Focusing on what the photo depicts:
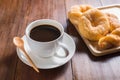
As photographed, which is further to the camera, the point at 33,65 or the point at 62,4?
the point at 62,4

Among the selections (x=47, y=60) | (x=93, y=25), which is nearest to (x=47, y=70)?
(x=47, y=60)

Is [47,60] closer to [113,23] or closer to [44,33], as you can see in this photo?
[44,33]

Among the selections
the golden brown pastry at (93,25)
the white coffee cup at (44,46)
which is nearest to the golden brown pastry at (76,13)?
the golden brown pastry at (93,25)

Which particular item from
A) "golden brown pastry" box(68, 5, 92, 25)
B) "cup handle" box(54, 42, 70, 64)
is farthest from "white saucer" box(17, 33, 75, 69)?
"golden brown pastry" box(68, 5, 92, 25)

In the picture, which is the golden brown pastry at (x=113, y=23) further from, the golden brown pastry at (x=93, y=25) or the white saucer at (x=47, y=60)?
the white saucer at (x=47, y=60)

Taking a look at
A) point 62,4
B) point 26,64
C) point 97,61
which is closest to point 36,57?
point 26,64

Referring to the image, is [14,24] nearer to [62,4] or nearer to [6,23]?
[6,23]
